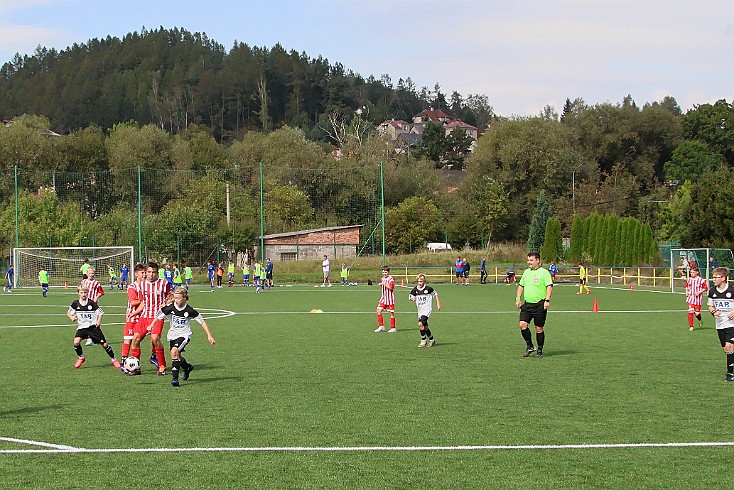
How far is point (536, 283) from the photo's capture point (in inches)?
688

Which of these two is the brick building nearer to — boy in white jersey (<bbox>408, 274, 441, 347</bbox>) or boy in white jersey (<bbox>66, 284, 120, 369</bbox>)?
boy in white jersey (<bbox>408, 274, 441, 347</bbox>)

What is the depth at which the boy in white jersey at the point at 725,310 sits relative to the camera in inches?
561

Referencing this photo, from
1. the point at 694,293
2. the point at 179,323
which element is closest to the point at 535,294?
the point at 179,323

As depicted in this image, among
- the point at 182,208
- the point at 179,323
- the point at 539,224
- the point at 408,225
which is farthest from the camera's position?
the point at 539,224

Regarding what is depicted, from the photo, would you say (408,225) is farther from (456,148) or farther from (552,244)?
(456,148)

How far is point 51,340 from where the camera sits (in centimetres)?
2233

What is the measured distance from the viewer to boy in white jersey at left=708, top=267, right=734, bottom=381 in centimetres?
1425

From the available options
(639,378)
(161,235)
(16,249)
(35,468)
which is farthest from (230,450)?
(161,235)

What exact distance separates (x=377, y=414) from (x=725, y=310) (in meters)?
6.19

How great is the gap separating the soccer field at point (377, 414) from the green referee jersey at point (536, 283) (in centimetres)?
119

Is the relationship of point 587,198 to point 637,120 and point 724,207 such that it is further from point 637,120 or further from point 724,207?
point 724,207

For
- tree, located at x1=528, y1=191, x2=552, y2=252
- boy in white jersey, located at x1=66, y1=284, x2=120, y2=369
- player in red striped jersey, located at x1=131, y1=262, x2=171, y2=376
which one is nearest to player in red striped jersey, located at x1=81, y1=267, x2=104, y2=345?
boy in white jersey, located at x1=66, y1=284, x2=120, y2=369

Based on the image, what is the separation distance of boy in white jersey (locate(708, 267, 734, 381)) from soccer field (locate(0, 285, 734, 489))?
42 cm

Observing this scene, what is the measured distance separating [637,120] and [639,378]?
97439mm
